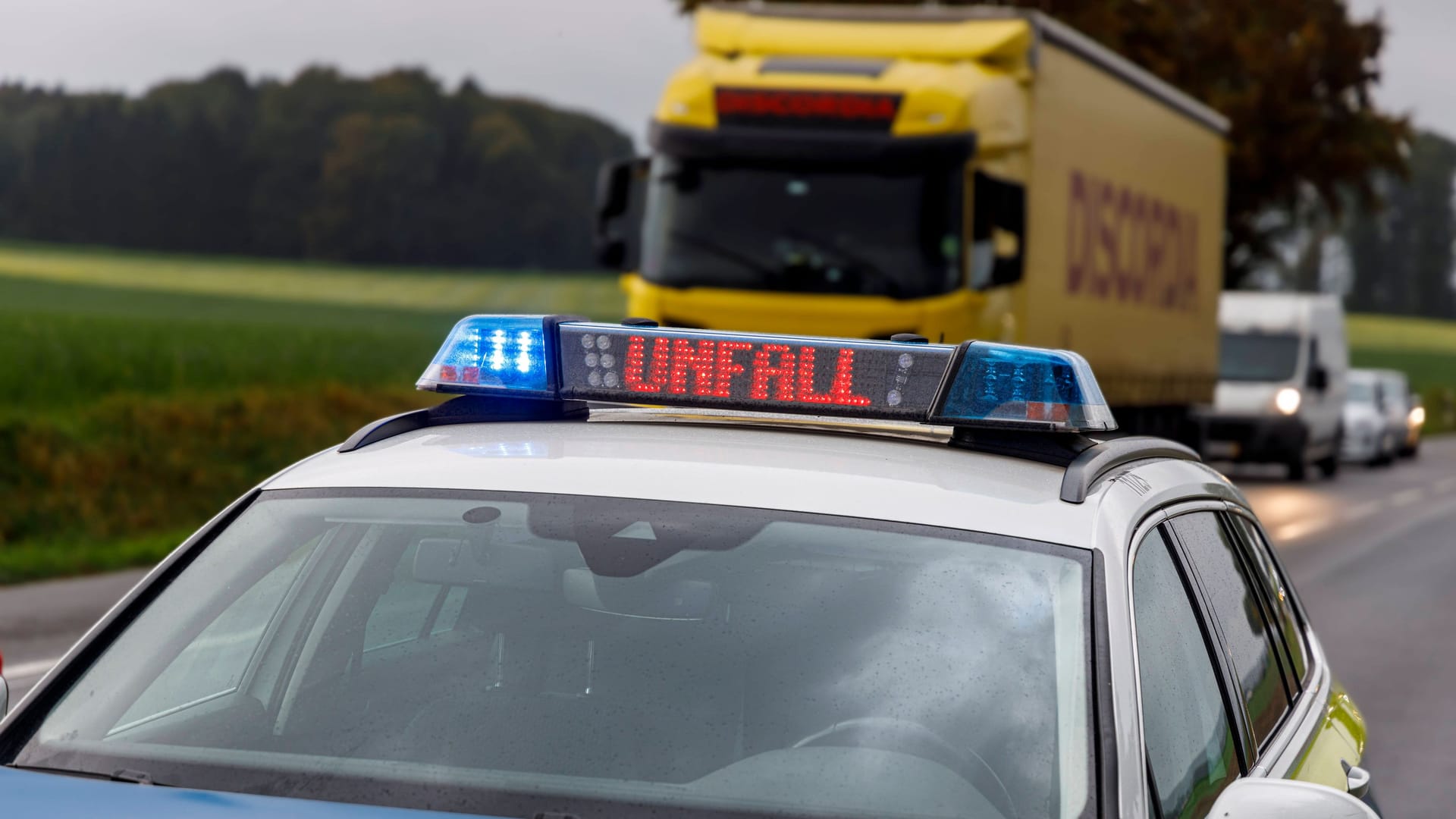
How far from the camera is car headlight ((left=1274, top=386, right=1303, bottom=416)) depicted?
87.3 feet

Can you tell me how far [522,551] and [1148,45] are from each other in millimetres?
35118

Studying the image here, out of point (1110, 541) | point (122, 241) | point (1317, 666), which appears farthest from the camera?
point (122, 241)

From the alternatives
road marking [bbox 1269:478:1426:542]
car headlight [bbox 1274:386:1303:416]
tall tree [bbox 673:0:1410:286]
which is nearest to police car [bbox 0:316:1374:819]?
road marking [bbox 1269:478:1426:542]


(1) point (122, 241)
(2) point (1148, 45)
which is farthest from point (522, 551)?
(1) point (122, 241)

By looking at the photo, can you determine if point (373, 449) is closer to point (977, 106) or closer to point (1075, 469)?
point (1075, 469)

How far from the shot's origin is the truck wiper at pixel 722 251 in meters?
13.5

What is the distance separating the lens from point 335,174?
152 feet

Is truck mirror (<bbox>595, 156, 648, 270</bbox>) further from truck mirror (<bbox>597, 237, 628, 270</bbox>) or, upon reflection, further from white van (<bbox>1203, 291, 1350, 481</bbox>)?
white van (<bbox>1203, 291, 1350, 481</bbox>)

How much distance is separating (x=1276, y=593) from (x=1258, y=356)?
24.4 meters

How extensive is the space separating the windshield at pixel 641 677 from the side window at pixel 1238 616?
64 centimetres

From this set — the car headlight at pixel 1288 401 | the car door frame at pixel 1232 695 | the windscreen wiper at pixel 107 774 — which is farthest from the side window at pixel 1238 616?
the car headlight at pixel 1288 401

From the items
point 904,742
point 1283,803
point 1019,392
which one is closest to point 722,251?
point 1019,392

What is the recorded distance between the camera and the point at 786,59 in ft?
45.8

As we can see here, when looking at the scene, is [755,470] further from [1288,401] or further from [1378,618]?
[1288,401]
